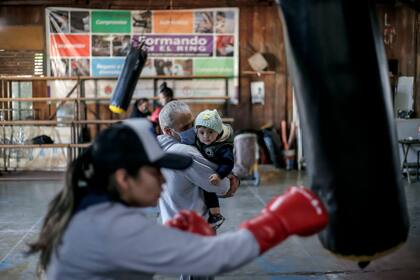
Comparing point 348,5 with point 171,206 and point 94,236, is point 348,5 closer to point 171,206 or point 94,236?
point 94,236

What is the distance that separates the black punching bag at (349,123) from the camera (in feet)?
5.49

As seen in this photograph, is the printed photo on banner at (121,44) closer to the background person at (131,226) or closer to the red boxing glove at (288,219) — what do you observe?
the background person at (131,226)

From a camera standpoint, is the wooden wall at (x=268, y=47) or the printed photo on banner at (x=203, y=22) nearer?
the wooden wall at (x=268, y=47)

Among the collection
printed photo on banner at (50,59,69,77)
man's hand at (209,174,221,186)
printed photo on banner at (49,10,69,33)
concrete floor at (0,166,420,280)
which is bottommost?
concrete floor at (0,166,420,280)

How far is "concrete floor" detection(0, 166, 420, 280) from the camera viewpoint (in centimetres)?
408

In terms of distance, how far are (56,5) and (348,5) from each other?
28.5 feet

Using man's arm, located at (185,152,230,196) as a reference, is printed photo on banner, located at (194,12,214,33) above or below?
above

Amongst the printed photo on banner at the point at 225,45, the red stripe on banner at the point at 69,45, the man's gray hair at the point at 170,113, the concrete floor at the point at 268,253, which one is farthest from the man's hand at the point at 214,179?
the red stripe on banner at the point at 69,45

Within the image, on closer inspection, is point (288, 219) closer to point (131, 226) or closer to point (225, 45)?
point (131, 226)

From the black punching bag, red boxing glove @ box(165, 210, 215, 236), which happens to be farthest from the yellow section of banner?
red boxing glove @ box(165, 210, 215, 236)

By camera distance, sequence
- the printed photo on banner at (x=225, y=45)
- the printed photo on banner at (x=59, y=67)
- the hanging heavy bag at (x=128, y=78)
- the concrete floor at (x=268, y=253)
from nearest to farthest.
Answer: the concrete floor at (x=268, y=253), the hanging heavy bag at (x=128, y=78), the printed photo on banner at (x=59, y=67), the printed photo on banner at (x=225, y=45)

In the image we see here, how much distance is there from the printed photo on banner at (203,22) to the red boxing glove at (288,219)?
836 cm

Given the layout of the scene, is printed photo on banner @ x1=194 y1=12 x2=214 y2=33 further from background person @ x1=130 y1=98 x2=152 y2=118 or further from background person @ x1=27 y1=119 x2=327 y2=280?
background person @ x1=27 y1=119 x2=327 y2=280

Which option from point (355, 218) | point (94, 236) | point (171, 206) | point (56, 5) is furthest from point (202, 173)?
point (56, 5)
